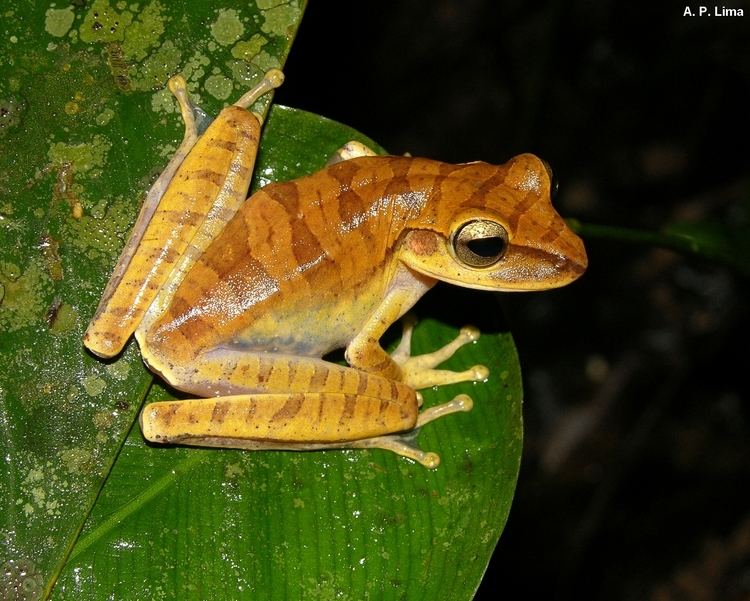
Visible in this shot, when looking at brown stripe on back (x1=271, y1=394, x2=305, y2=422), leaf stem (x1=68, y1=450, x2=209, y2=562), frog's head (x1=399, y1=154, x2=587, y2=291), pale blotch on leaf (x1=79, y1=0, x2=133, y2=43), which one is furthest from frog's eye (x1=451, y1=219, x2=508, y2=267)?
pale blotch on leaf (x1=79, y1=0, x2=133, y2=43)

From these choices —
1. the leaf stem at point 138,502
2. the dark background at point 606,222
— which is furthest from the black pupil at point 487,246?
the dark background at point 606,222

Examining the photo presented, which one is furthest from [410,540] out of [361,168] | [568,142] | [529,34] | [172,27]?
[529,34]

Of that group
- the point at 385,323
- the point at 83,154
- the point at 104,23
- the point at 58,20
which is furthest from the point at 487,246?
the point at 58,20

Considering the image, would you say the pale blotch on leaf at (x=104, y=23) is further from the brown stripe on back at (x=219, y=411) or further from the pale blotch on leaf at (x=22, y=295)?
the brown stripe on back at (x=219, y=411)

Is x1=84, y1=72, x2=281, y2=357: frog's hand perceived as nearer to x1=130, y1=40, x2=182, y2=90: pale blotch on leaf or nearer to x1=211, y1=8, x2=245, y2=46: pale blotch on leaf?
x1=130, y1=40, x2=182, y2=90: pale blotch on leaf

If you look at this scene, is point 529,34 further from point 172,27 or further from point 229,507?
point 229,507
